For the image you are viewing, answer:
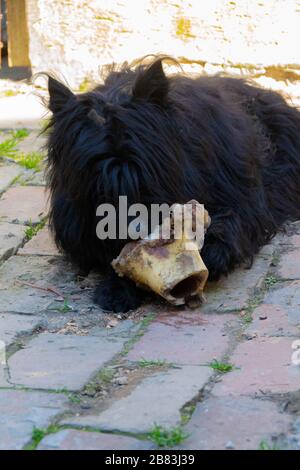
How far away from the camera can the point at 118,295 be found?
13.3 feet

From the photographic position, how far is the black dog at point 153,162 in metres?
3.86

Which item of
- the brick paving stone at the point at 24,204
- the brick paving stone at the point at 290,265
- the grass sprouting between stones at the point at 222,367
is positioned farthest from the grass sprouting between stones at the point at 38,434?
the brick paving stone at the point at 24,204

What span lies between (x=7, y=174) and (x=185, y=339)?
8.04 feet

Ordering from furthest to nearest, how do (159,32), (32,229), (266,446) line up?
(159,32) → (32,229) → (266,446)

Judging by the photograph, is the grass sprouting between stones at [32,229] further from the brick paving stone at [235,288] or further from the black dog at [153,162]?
the brick paving stone at [235,288]

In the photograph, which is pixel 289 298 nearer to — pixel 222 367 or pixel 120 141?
pixel 222 367

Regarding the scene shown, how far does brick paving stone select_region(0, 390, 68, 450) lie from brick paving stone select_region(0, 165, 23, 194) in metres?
2.50

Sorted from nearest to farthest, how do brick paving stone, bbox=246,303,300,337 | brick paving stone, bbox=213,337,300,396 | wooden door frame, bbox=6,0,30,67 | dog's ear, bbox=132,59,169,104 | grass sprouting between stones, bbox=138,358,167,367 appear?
brick paving stone, bbox=213,337,300,396, grass sprouting between stones, bbox=138,358,167,367, brick paving stone, bbox=246,303,300,337, dog's ear, bbox=132,59,169,104, wooden door frame, bbox=6,0,30,67

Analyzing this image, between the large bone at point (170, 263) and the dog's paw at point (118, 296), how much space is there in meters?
0.10

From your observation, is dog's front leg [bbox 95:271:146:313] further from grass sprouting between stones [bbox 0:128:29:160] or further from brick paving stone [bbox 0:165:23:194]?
grass sprouting between stones [bbox 0:128:29:160]

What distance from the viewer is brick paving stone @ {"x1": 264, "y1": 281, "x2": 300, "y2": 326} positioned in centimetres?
382

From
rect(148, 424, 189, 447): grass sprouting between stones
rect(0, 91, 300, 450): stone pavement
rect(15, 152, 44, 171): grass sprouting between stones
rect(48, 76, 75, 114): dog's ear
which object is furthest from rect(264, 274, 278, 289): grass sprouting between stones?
rect(15, 152, 44, 171): grass sprouting between stones

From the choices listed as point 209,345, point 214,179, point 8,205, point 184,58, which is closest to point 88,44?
point 184,58

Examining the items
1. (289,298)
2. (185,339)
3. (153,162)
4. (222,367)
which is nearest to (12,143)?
(153,162)
